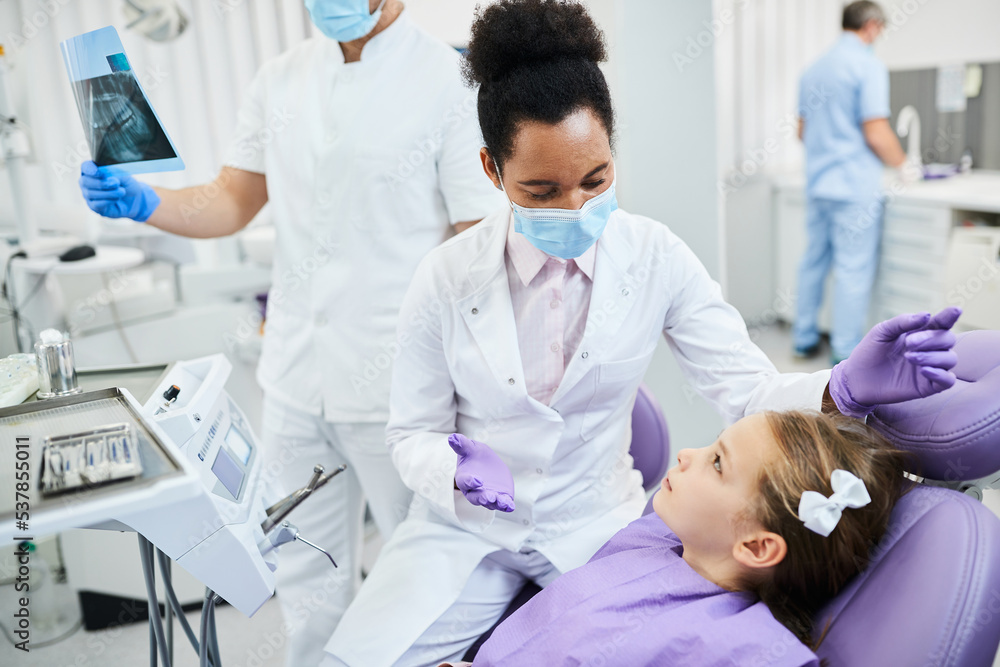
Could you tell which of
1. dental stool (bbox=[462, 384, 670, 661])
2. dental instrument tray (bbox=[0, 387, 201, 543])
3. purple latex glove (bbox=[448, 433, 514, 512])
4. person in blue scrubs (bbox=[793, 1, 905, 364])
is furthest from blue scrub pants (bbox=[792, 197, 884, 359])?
dental instrument tray (bbox=[0, 387, 201, 543])

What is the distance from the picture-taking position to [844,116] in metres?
3.59

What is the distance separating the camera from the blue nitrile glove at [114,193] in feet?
4.62

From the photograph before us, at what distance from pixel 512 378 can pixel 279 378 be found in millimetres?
639

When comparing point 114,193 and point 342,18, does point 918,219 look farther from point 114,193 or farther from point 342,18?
point 114,193

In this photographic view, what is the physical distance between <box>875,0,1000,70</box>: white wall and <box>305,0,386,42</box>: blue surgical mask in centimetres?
332

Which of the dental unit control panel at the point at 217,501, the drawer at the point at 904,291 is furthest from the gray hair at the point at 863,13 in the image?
the dental unit control panel at the point at 217,501

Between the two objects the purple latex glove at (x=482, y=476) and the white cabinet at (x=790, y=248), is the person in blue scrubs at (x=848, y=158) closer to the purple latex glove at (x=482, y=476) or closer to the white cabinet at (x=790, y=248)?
the white cabinet at (x=790, y=248)

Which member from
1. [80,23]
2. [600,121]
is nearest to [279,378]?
[600,121]

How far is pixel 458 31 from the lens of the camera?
3.33 m

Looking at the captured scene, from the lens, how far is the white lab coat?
49.8 inches

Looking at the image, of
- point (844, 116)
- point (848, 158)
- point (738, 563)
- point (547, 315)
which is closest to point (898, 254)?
point (848, 158)

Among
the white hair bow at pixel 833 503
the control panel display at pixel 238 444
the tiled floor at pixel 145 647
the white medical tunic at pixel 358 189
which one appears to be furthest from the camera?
the tiled floor at pixel 145 647

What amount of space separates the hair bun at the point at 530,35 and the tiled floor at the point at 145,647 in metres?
1.65

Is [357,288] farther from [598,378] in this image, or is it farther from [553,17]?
[553,17]
